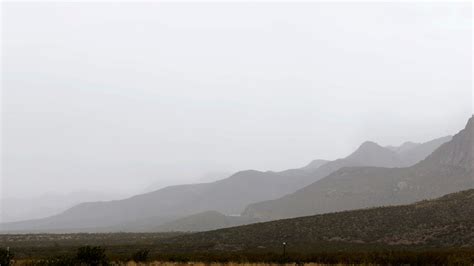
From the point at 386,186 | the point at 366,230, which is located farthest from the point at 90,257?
the point at 386,186

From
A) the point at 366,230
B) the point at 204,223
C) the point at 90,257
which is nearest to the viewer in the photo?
the point at 90,257

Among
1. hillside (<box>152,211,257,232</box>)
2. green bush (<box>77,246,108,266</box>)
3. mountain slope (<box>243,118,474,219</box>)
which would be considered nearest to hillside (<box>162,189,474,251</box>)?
green bush (<box>77,246,108,266</box>)

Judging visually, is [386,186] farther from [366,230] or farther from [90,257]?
[90,257]

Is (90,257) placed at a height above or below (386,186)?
below

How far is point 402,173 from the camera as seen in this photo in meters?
177

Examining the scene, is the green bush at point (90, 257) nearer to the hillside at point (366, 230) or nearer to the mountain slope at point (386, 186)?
the hillside at point (366, 230)

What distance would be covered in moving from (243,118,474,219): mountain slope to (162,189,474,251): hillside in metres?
91.0

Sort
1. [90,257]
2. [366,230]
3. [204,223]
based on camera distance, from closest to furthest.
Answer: [90,257], [366,230], [204,223]

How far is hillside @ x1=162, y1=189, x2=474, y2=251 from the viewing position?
4556 centimetres

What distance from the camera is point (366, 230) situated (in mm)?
52500

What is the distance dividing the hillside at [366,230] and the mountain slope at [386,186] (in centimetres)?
9096

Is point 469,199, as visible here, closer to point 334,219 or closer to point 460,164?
point 334,219

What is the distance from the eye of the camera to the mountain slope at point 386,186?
15212cm

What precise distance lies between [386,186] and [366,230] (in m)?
124
